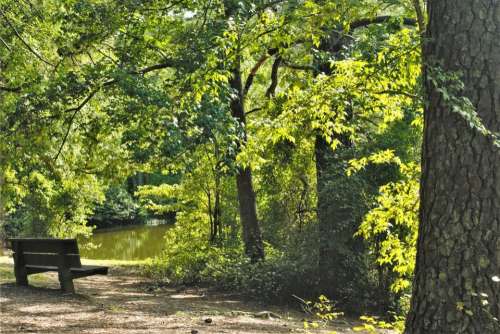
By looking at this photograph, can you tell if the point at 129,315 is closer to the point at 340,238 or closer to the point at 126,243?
the point at 340,238

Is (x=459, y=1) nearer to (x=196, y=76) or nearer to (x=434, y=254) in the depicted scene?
(x=434, y=254)

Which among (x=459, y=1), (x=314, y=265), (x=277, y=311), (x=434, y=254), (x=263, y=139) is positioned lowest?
(x=277, y=311)

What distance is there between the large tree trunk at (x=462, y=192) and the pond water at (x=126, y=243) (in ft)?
69.1

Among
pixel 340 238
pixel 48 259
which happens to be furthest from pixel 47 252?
pixel 340 238

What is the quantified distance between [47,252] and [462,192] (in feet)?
22.9

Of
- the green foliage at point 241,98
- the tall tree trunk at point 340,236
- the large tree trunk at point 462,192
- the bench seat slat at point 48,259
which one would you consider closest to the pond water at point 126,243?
the green foliage at point 241,98

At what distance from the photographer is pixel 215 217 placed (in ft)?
53.1

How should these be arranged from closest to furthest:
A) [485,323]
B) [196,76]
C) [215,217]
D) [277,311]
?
[485,323] → [196,76] → [277,311] → [215,217]

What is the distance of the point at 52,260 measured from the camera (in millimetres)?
9156

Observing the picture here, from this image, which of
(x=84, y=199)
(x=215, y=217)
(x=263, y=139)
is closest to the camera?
(x=263, y=139)

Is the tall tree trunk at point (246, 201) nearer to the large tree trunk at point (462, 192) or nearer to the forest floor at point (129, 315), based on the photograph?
the forest floor at point (129, 315)

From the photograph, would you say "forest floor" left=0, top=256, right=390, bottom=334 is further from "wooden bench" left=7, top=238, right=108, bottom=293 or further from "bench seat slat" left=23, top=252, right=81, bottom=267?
"bench seat slat" left=23, top=252, right=81, bottom=267

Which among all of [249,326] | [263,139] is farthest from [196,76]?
[249,326]

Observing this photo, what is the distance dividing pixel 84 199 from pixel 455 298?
19.5 metres
